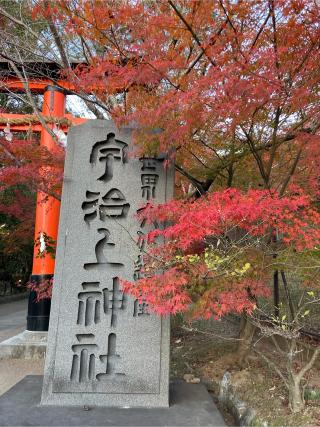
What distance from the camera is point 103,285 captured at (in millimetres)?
4762

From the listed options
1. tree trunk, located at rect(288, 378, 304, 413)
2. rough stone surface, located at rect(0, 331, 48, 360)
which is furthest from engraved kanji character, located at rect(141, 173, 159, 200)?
rough stone surface, located at rect(0, 331, 48, 360)

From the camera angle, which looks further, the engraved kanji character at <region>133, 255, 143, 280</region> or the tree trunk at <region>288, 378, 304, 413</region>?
the engraved kanji character at <region>133, 255, 143, 280</region>

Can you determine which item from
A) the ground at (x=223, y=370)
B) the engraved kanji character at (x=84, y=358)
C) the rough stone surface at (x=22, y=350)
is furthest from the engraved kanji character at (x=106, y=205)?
the rough stone surface at (x=22, y=350)

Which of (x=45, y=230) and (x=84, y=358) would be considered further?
(x=45, y=230)

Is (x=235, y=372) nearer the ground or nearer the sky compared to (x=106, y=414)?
nearer the sky

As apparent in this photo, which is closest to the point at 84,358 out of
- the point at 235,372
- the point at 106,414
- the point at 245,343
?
the point at 106,414

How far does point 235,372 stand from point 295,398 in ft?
4.65

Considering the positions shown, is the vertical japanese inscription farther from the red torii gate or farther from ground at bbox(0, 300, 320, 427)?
the red torii gate

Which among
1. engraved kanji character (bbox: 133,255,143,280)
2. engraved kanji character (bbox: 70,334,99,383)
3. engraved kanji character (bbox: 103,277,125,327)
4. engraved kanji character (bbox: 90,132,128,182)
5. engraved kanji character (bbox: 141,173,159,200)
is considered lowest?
engraved kanji character (bbox: 70,334,99,383)

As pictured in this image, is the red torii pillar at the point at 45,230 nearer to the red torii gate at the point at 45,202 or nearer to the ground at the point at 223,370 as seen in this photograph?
the red torii gate at the point at 45,202

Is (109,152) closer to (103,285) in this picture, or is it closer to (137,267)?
(137,267)

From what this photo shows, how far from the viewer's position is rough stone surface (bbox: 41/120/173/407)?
4488 mm

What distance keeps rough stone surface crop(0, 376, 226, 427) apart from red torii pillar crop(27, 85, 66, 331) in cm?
315

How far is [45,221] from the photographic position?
824 centimetres
